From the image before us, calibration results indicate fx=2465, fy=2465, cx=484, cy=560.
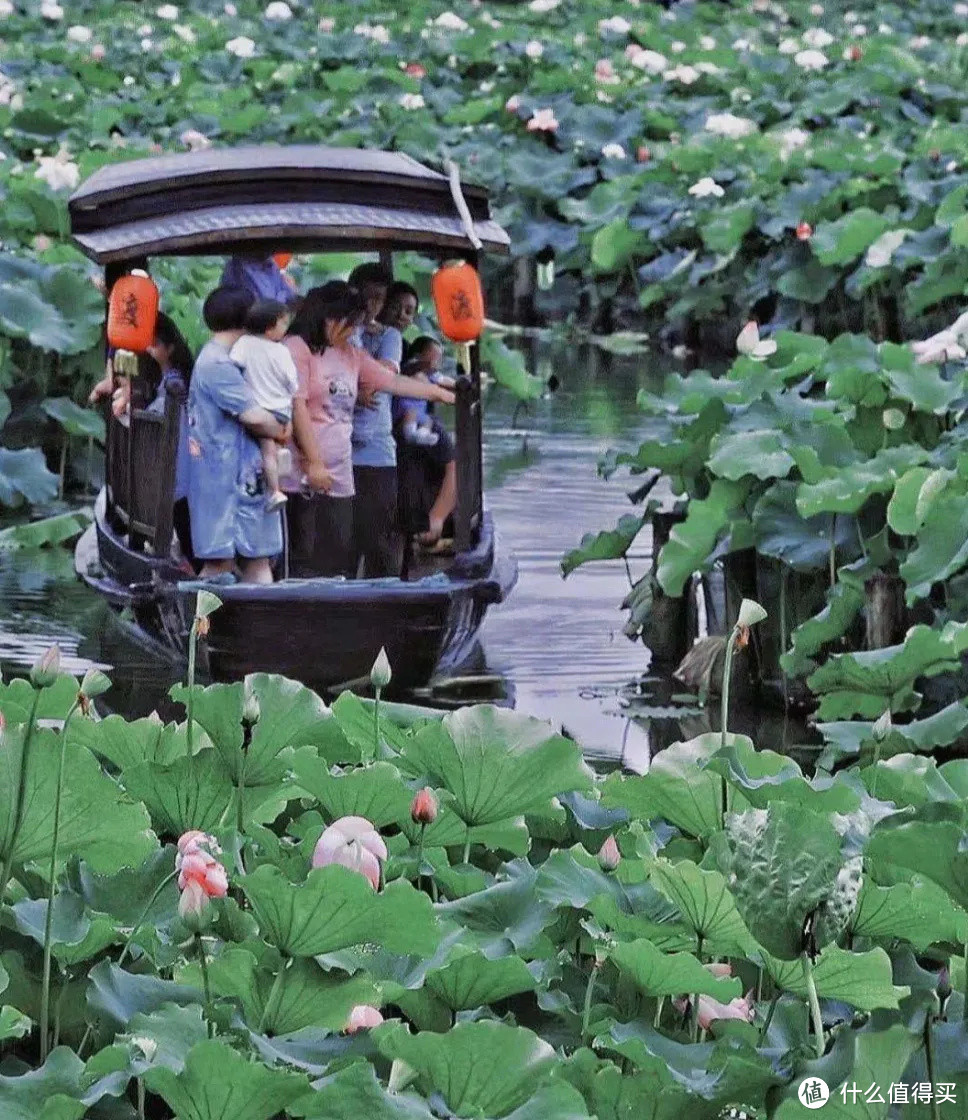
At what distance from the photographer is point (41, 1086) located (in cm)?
184

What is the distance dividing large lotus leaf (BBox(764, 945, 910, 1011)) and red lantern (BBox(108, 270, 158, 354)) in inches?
164

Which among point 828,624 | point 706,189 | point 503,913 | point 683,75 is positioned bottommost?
point 706,189

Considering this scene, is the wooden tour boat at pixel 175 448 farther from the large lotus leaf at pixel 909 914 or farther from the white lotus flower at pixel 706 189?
the white lotus flower at pixel 706 189

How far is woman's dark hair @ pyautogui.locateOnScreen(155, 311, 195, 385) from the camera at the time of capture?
635 centimetres

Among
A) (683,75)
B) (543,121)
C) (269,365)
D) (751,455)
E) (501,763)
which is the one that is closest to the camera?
(501,763)

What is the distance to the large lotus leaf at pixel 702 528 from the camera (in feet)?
19.4

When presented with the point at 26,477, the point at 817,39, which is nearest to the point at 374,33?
the point at 817,39

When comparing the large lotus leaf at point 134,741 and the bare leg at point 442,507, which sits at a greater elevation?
the large lotus leaf at point 134,741

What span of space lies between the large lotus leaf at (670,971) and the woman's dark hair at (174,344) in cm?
445

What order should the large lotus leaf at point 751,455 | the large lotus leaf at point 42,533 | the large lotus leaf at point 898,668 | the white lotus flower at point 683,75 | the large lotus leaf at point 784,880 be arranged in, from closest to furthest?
1. the large lotus leaf at point 784,880
2. the large lotus leaf at point 898,668
3. the large lotus leaf at point 751,455
4. the large lotus leaf at point 42,533
5. the white lotus flower at point 683,75

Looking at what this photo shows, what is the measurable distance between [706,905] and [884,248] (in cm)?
915

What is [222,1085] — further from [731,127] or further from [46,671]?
[731,127]

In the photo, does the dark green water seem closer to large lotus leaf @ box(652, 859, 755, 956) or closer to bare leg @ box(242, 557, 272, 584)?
bare leg @ box(242, 557, 272, 584)

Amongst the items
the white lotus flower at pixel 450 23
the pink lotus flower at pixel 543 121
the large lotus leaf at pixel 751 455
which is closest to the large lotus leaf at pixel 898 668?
the large lotus leaf at pixel 751 455
